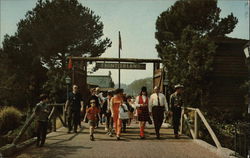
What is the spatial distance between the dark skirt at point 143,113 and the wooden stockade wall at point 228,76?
52.8 feet

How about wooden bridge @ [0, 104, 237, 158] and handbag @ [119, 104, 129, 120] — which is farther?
handbag @ [119, 104, 129, 120]

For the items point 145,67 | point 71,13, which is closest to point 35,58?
point 71,13

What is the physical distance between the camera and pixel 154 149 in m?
9.45

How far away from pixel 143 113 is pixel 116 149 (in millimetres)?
2955

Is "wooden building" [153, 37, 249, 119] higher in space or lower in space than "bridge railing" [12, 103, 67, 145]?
higher

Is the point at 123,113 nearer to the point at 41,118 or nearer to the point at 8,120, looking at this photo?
the point at 41,118

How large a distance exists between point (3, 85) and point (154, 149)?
114 ft

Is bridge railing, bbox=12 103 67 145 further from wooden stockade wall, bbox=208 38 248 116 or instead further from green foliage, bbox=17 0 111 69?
green foliage, bbox=17 0 111 69

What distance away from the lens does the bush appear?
853 inches

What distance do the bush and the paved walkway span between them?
36.6ft

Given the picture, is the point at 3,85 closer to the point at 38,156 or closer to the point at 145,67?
the point at 145,67

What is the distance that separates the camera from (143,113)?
39.6ft

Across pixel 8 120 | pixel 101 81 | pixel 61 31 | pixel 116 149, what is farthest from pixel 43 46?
pixel 101 81

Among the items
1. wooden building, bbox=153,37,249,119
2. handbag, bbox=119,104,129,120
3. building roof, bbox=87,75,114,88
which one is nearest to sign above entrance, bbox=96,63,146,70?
handbag, bbox=119,104,129,120
